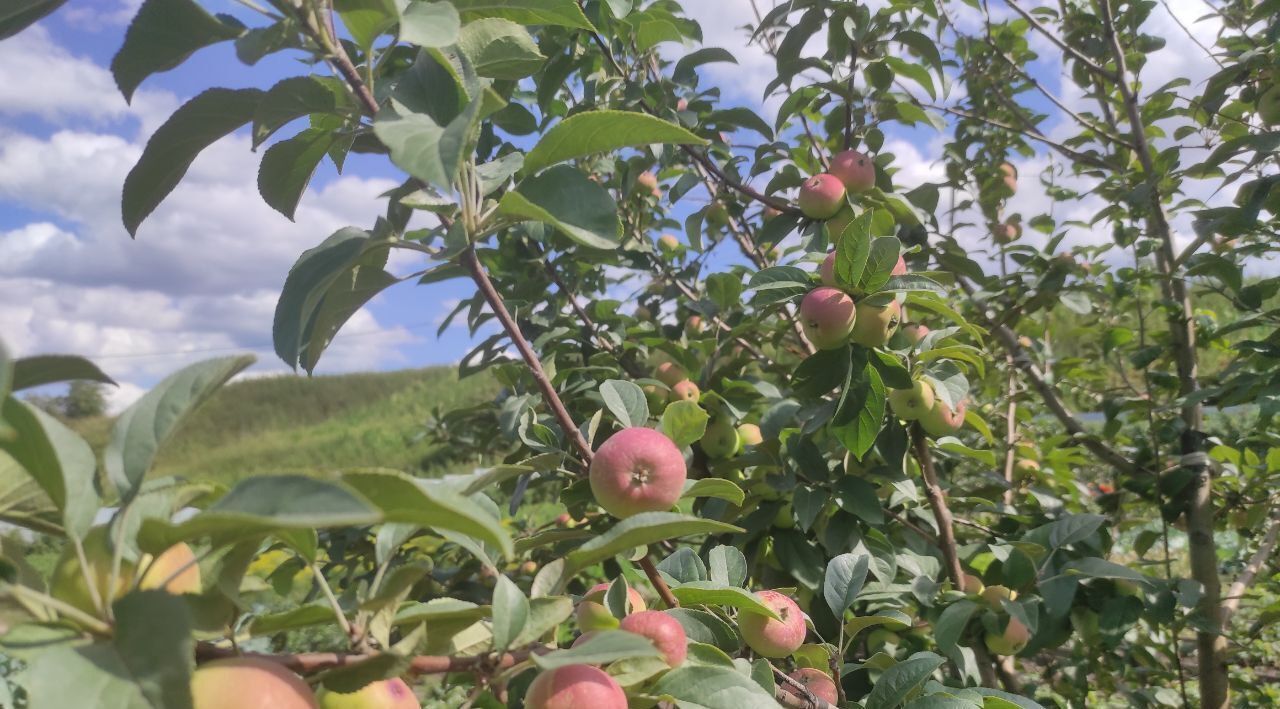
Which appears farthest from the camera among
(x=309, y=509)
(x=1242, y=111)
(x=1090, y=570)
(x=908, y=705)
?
(x=1242, y=111)

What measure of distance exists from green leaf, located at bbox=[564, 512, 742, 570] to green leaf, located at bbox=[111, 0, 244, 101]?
477 mm

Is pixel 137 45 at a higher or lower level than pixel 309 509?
higher

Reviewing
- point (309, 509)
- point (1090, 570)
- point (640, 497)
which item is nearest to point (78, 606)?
point (309, 509)

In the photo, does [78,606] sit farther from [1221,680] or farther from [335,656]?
[1221,680]

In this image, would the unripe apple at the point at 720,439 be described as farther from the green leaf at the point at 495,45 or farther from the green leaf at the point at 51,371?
the green leaf at the point at 51,371

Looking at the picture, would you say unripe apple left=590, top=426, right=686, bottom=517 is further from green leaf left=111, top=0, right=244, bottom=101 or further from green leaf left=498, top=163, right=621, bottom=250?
green leaf left=111, top=0, right=244, bottom=101

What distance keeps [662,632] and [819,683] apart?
32cm

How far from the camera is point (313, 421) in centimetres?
927

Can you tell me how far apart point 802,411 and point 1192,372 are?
1136 mm

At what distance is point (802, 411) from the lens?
125cm

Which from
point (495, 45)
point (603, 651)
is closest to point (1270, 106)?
point (495, 45)

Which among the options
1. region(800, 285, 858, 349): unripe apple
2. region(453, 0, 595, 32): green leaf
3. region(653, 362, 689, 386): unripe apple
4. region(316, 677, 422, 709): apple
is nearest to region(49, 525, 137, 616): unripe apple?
region(316, 677, 422, 709): apple

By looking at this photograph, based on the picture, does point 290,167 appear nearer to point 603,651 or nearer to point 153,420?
point 153,420

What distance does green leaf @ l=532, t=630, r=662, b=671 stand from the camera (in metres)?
0.45
